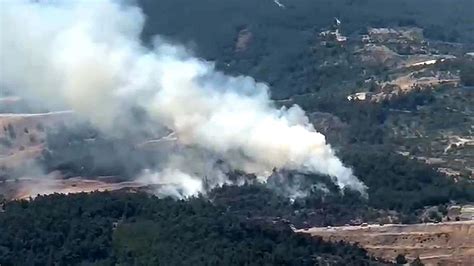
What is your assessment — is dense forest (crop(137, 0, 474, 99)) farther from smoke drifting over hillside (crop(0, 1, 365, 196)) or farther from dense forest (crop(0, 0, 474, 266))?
smoke drifting over hillside (crop(0, 1, 365, 196))

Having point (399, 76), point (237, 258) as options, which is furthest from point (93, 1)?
point (237, 258)

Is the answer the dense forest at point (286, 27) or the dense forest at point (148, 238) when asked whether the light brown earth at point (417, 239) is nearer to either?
the dense forest at point (148, 238)

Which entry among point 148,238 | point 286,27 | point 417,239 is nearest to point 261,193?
point 417,239

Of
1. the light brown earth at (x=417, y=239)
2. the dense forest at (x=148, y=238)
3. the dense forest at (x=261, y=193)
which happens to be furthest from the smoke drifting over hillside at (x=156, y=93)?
the dense forest at (x=148, y=238)

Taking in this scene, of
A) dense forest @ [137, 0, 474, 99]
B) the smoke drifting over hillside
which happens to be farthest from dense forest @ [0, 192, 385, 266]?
dense forest @ [137, 0, 474, 99]

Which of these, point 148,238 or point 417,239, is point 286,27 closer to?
point 417,239
